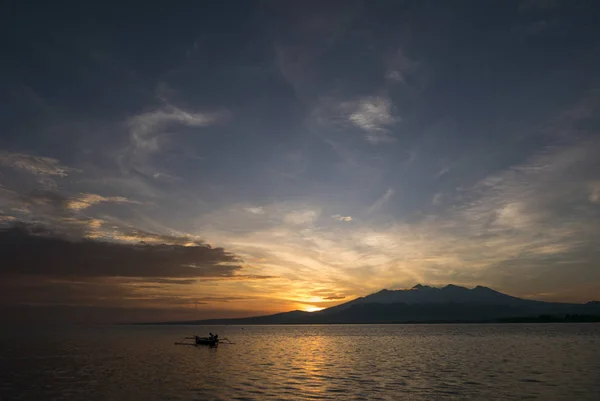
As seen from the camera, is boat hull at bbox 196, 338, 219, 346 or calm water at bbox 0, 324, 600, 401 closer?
calm water at bbox 0, 324, 600, 401

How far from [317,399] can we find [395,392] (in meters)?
8.71

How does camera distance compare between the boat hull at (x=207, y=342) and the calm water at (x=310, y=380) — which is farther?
the boat hull at (x=207, y=342)

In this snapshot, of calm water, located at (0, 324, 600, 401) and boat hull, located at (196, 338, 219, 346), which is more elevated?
boat hull, located at (196, 338, 219, 346)

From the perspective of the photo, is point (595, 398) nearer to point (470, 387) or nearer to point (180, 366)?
point (470, 387)

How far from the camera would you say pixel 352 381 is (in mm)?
52781

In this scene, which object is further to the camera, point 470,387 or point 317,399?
point 470,387

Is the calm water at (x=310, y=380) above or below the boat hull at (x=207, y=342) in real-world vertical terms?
below

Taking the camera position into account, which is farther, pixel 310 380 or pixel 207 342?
pixel 207 342

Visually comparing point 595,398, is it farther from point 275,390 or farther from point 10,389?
point 10,389

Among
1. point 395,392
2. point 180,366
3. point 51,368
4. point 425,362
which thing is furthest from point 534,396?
point 51,368

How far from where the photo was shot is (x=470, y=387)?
4747 centimetres

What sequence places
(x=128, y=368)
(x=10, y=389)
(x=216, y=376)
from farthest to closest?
(x=128, y=368)
(x=216, y=376)
(x=10, y=389)

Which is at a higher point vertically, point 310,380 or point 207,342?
point 207,342

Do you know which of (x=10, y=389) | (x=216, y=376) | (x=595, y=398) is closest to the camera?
(x=595, y=398)
